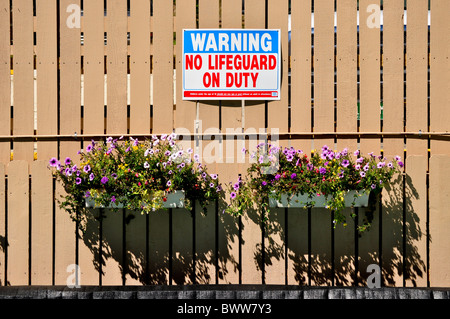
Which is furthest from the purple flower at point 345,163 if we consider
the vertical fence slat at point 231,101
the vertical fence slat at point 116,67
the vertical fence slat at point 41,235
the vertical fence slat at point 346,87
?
the vertical fence slat at point 41,235

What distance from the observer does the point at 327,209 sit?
4184mm

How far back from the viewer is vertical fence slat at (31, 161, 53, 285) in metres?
4.23

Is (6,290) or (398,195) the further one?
(398,195)

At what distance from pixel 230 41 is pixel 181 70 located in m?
0.59

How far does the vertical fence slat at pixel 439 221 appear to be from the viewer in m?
4.09

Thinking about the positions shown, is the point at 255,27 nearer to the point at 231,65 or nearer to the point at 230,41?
the point at 230,41

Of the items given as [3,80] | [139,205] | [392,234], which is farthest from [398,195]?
[3,80]

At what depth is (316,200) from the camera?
3.93m

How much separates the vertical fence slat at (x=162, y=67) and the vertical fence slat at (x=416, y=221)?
98.5 inches

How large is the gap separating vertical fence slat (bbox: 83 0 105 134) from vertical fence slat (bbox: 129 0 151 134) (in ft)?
1.03

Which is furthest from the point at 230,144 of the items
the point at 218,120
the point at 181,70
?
the point at 181,70

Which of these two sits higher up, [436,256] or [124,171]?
[124,171]
